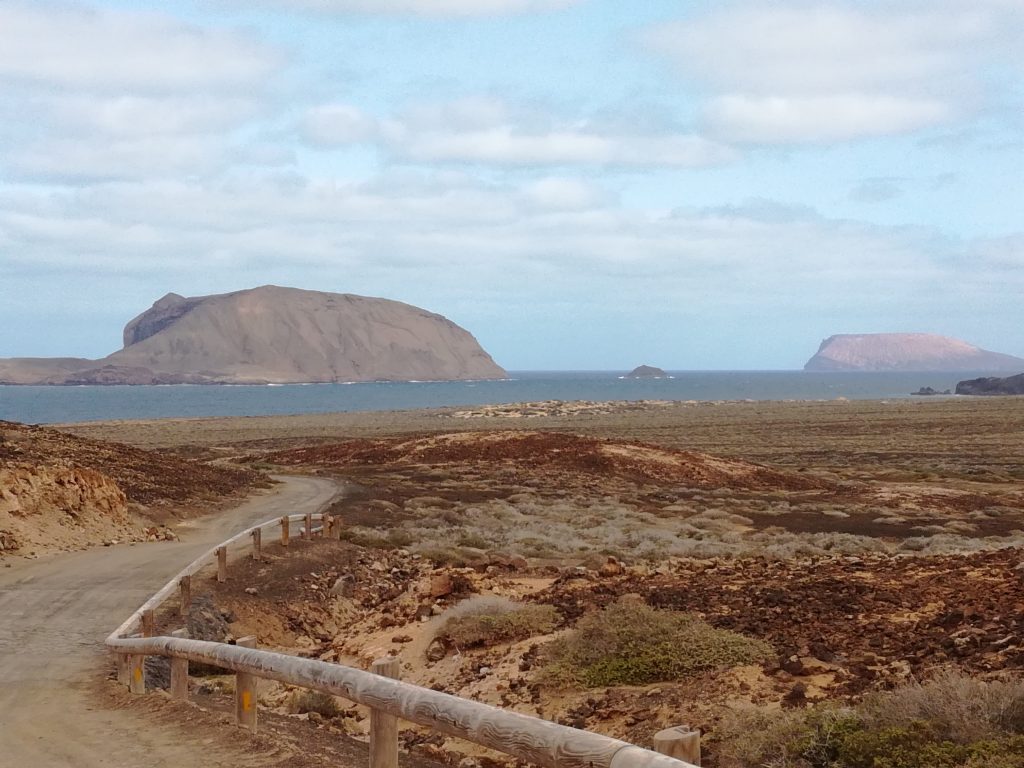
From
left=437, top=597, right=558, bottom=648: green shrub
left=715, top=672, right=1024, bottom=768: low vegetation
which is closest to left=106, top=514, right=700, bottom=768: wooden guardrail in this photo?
left=715, top=672, right=1024, bottom=768: low vegetation

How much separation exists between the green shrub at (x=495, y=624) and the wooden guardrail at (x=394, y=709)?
12.9ft

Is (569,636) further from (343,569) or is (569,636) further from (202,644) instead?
(343,569)

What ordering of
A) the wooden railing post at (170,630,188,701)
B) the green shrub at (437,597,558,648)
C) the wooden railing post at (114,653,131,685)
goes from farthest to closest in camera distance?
1. the green shrub at (437,597,558,648)
2. the wooden railing post at (114,653,131,685)
3. the wooden railing post at (170,630,188,701)

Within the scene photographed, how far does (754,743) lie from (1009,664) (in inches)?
98.1

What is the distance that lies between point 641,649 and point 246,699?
407 centimetres

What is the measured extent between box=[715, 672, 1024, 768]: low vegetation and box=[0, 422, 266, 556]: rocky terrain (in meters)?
16.4

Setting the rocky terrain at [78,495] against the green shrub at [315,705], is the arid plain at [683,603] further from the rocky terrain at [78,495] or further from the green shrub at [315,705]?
the rocky terrain at [78,495]

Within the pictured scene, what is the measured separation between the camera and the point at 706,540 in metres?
22.4

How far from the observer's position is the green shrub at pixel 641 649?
30.8ft

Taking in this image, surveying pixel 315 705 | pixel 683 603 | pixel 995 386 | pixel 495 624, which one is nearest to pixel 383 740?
pixel 315 705

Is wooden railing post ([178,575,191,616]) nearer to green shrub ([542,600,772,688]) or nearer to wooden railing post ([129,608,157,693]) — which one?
wooden railing post ([129,608,157,693])

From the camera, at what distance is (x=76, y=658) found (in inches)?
438

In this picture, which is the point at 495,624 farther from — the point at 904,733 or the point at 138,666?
the point at 904,733

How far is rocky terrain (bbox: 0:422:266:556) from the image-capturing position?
→ 780 inches
